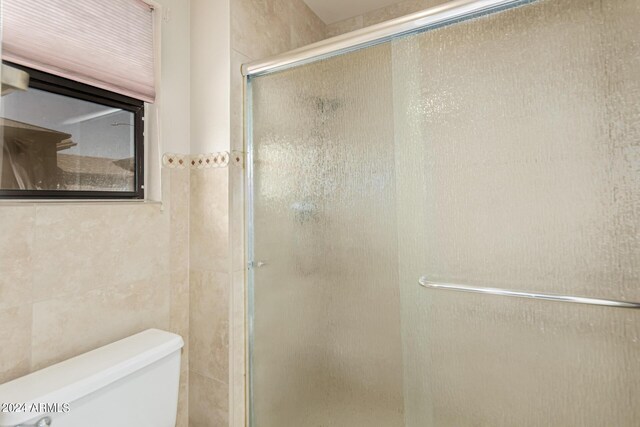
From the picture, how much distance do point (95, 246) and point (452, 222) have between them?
1.15 meters

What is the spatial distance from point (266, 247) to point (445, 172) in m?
0.77

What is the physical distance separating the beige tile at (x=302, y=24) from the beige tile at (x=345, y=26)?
0.31 feet

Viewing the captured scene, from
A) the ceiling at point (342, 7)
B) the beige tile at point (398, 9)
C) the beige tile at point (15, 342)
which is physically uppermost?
the ceiling at point (342, 7)

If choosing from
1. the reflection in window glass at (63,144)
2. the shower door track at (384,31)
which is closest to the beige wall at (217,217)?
the shower door track at (384,31)

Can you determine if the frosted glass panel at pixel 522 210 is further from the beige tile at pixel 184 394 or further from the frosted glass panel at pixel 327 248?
the beige tile at pixel 184 394

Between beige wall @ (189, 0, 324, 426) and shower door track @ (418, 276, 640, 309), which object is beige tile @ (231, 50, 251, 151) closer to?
beige wall @ (189, 0, 324, 426)

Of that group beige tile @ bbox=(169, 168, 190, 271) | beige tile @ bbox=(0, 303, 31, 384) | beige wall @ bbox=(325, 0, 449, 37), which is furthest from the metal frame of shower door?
beige wall @ bbox=(325, 0, 449, 37)

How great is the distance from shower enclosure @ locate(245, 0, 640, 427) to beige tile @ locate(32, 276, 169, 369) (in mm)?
378

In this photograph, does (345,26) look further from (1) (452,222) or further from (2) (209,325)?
(2) (209,325)

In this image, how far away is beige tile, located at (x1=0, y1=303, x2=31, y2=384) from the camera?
2.65 feet

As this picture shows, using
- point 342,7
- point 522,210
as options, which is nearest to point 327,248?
point 522,210

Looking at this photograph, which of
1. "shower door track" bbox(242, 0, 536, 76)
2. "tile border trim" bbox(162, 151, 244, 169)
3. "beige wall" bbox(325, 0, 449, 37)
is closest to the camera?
"shower door track" bbox(242, 0, 536, 76)

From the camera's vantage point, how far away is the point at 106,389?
823 millimetres

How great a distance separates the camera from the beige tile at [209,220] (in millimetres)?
1211
